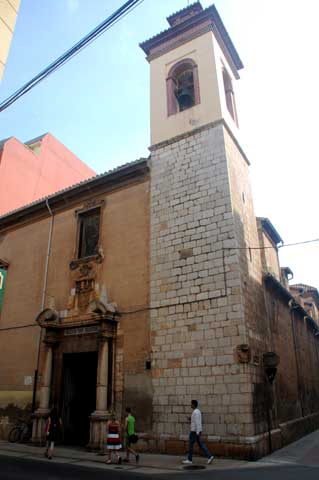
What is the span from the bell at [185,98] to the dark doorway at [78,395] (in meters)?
8.43

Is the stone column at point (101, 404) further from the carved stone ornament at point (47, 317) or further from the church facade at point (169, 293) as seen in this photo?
the carved stone ornament at point (47, 317)

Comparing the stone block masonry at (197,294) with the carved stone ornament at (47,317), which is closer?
the stone block masonry at (197,294)

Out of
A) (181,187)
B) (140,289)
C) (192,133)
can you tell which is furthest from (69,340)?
(192,133)

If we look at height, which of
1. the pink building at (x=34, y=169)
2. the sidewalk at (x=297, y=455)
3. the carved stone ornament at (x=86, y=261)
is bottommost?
the sidewalk at (x=297, y=455)

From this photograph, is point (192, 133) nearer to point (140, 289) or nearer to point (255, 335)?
point (140, 289)

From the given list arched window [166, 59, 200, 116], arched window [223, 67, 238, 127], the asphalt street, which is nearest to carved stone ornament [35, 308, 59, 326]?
the asphalt street

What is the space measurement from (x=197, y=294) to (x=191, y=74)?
7.89 meters

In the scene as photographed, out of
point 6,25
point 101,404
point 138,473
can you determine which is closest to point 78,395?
point 101,404

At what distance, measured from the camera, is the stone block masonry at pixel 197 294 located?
8.49m

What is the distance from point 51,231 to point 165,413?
7785mm

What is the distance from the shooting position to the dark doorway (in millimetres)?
11148

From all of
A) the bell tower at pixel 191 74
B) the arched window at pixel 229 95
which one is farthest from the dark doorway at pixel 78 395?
the arched window at pixel 229 95

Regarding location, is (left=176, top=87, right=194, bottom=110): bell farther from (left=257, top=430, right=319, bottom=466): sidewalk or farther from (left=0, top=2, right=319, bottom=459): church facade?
(left=257, top=430, right=319, bottom=466): sidewalk

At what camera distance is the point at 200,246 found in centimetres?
1001
